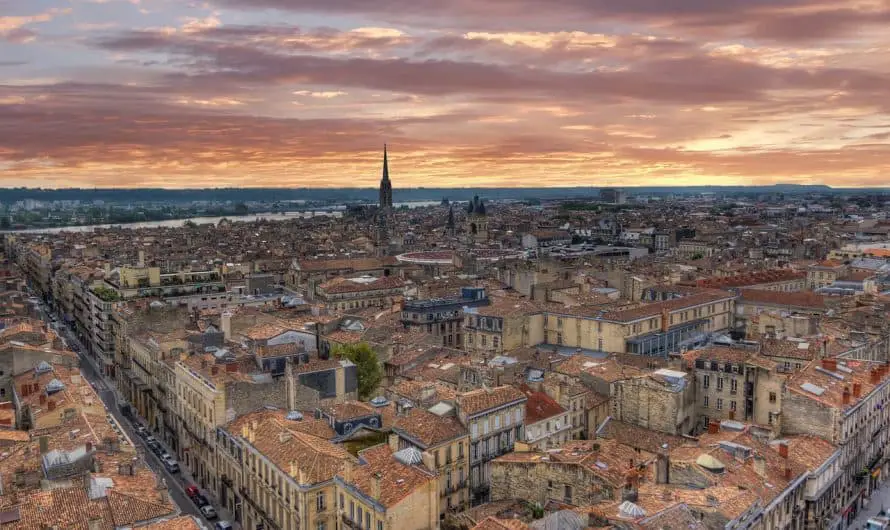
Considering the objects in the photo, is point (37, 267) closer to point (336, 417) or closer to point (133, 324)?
point (133, 324)

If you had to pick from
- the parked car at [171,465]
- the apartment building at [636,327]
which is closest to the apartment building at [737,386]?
the apartment building at [636,327]

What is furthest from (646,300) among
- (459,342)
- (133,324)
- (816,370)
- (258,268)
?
(258,268)

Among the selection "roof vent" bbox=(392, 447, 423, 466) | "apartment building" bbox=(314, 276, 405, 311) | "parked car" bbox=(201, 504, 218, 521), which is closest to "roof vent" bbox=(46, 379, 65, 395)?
"parked car" bbox=(201, 504, 218, 521)

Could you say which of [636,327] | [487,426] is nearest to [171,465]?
[487,426]

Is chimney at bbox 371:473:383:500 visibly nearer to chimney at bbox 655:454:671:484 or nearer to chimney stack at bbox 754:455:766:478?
chimney at bbox 655:454:671:484

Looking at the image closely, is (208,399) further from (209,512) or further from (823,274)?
(823,274)

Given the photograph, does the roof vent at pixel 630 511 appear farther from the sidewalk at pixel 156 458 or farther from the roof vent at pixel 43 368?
the roof vent at pixel 43 368
